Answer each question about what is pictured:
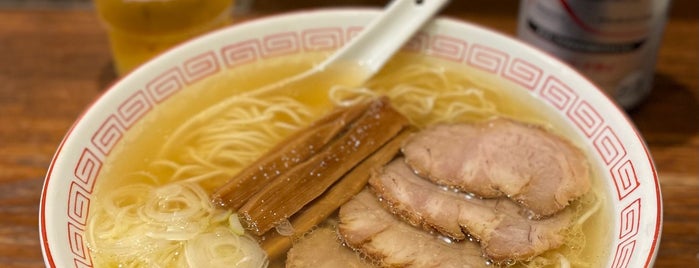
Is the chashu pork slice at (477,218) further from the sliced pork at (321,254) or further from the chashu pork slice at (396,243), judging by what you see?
the sliced pork at (321,254)

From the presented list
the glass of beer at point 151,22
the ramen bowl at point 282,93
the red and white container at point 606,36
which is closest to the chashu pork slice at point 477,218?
the ramen bowl at point 282,93

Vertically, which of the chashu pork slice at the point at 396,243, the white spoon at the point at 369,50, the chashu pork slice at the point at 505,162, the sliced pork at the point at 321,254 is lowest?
the sliced pork at the point at 321,254

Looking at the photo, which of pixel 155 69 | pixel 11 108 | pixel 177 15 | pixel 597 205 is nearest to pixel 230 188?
pixel 155 69

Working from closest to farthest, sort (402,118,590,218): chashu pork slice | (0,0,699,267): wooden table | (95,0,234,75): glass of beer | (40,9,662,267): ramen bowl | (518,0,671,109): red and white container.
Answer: (40,9,662,267): ramen bowl → (402,118,590,218): chashu pork slice → (0,0,699,267): wooden table → (518,0,671,109): red and white container → (95,0,234,75): glass of beer

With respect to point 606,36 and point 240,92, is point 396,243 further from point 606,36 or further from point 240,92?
point 606,36

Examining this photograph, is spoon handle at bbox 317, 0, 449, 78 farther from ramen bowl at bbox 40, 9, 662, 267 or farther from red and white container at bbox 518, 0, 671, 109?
red and white container at bbox 518, 0, 671, 109

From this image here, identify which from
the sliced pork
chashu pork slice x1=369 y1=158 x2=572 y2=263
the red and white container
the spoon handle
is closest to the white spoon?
the spoon handle

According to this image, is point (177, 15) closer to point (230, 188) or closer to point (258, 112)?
point (258, 112)
